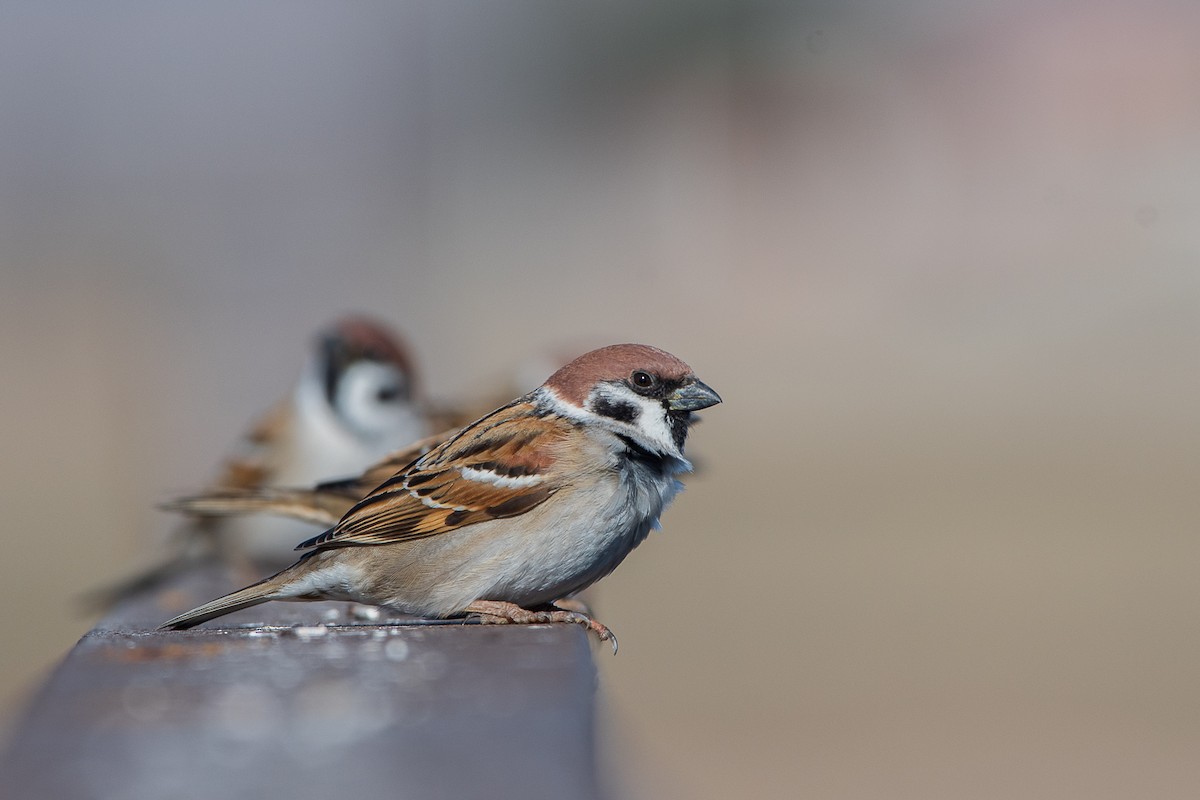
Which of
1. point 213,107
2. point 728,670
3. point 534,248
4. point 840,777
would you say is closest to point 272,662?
point 840,777

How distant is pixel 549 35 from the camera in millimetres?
23141

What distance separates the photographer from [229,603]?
8.86 feet

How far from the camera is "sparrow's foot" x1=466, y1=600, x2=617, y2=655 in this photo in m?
2.75

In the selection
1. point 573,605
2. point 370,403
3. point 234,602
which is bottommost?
point 573,605

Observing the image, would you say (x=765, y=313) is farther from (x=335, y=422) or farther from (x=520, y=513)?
(x=520, y=513)

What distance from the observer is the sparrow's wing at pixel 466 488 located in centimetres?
289

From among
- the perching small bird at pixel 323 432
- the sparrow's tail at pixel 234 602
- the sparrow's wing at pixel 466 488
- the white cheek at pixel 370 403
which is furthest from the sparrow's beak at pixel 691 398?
the white cheek at pixel 370 403

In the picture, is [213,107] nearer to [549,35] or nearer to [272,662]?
[549,35]

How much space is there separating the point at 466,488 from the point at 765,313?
17142 millimetres

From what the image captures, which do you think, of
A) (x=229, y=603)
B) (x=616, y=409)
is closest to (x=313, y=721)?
(x=229, y=603)

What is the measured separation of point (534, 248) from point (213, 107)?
4.69m

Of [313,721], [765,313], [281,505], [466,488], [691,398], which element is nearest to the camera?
[313,721]

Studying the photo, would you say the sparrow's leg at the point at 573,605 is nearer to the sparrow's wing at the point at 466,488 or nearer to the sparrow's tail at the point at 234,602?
the sparrow's wing at the point at 466,488

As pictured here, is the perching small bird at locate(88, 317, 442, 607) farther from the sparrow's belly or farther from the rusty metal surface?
the rusty metal surface
